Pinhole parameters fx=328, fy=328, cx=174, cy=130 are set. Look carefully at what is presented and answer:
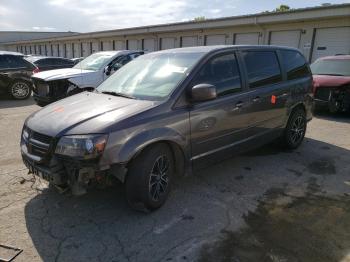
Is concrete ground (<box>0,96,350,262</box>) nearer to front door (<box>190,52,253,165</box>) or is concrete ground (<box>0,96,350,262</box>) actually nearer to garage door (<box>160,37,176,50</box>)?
front door (<box>190,52,253,165</box>)

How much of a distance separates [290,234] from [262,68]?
2.58 metres

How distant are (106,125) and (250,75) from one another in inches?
93.1

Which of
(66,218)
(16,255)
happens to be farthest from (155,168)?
(16,255)

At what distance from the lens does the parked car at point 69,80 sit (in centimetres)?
852

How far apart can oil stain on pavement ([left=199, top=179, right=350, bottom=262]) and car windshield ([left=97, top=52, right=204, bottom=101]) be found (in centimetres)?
168

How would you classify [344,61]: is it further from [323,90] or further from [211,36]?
[211,36]

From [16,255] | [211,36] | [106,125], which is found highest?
[211,36]

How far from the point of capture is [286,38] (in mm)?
17391

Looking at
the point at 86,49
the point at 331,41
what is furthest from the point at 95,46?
the point at 331,41

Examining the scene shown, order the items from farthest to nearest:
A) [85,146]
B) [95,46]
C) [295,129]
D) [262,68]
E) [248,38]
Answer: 1. [95,46]
2. [248,38]
3. [295,129]
4. [262,68]
5. [85,146]

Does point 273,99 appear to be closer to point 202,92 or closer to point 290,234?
point 202,92

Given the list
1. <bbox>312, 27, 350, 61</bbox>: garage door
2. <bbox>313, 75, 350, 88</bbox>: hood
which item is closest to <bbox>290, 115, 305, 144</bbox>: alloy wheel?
<bbox>313, 75, 350, 88</bbox>: hood

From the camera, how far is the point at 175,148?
3.69 m

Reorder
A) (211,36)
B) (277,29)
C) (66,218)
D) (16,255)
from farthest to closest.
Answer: (211,36)
(277,29)
(66,218)
(16,255)
